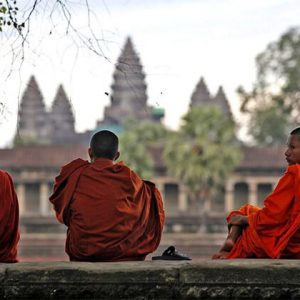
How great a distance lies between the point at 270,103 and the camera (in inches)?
1789

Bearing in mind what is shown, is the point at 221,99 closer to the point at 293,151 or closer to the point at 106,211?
the point at 293,151

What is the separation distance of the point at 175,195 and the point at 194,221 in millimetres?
6926

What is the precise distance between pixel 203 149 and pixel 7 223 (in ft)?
121

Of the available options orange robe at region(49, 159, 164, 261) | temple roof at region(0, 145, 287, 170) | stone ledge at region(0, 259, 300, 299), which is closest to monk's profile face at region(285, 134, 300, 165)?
orange robe at region(49, 159, 164, 261)

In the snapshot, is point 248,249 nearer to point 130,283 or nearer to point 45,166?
point 130,283

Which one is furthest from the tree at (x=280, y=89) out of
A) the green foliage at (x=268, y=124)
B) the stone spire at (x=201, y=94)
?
the stone spire at (x=201, y=94)

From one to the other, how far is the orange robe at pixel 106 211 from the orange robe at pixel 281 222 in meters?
0.57

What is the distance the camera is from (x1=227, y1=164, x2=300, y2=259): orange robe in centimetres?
525

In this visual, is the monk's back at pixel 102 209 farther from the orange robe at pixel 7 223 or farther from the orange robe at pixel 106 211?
the orange robe at pixel 7 223

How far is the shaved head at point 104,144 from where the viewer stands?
220 inches

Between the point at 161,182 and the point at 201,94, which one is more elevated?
the point at 201,94

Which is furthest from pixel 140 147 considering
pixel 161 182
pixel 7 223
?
pixel 7 223

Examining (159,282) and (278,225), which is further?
(278,225)

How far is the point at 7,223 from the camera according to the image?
5.41m
